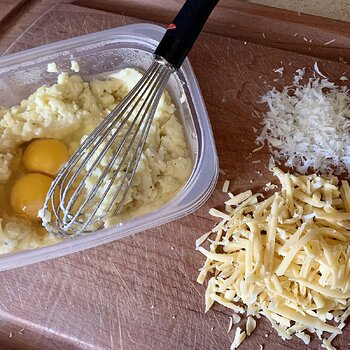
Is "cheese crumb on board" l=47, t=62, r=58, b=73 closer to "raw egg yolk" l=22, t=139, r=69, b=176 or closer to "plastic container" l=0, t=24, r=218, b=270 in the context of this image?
"plastic container" l=0, t=24, r=218, b=270

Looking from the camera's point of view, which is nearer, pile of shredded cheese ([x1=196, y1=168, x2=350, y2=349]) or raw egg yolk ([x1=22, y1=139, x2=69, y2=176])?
pile of shredded cheese ([x1=196, y1=168, x2=350, y2=349])

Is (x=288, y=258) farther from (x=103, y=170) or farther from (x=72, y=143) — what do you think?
(x=72, y=143)

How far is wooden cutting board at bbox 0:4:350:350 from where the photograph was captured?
3.51ft

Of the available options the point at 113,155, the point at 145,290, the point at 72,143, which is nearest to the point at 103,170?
the point at 113,155

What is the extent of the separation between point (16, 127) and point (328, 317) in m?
0.72

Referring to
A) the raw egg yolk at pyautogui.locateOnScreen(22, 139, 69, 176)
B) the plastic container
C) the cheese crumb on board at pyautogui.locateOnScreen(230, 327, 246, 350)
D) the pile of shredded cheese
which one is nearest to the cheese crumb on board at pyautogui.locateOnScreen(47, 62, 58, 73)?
the plastic container

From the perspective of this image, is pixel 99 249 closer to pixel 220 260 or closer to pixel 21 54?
pixel 220 260

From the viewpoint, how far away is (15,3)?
1.34 metres

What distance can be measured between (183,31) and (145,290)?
50 centimetres

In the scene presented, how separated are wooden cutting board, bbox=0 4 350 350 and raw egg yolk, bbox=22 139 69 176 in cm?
19

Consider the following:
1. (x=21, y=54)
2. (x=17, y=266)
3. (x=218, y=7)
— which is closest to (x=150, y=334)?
(x=17, y=266)

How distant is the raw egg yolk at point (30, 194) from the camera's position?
112 centimetres

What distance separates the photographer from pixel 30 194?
1122mm

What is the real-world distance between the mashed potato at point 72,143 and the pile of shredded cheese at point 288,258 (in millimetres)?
126
